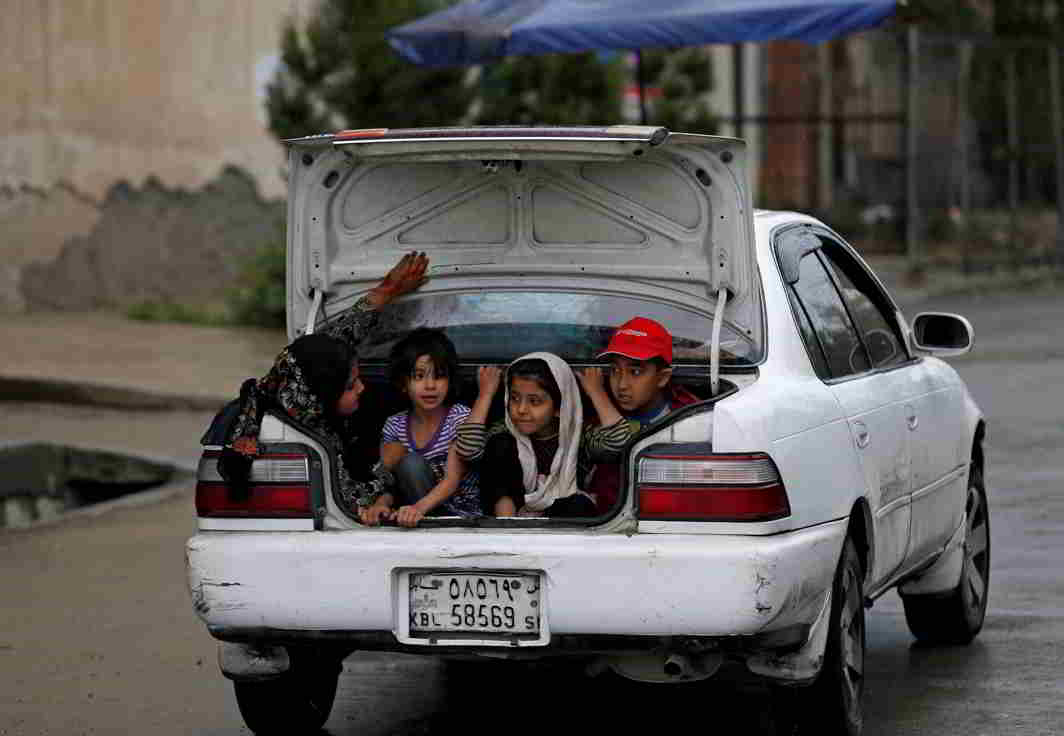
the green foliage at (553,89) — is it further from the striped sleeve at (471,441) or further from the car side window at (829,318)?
the striped sleeve at (471,441)

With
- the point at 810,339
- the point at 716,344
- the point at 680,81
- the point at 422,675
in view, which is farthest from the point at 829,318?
the point at 680,81

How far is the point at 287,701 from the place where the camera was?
607 cm

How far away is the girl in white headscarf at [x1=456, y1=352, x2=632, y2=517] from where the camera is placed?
5.85 metres

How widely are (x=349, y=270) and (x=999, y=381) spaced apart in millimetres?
10513

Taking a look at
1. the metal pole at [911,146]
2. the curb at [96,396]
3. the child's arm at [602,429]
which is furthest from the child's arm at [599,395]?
the metal pole at [911,146]

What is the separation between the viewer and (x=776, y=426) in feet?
17.9

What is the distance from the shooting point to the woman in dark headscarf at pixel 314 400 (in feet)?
18.3

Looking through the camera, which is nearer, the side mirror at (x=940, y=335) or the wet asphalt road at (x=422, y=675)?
the wet asphalt road at (x=422, y=675)

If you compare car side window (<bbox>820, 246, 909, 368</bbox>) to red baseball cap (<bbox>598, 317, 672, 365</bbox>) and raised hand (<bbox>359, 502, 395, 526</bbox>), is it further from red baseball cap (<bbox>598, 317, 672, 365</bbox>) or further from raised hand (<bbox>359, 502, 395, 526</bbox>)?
raised hand (<bbox>359, 502, 395, 526</bbox>)

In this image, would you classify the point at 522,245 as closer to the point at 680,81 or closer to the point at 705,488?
the point at 705,488

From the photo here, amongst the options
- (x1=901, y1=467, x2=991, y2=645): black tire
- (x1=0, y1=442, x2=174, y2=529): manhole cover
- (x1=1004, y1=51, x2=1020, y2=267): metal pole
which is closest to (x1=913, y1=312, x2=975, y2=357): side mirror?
(x1=901, y1=467, x2=991, y2=645): black tire

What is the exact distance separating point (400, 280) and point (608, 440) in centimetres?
87

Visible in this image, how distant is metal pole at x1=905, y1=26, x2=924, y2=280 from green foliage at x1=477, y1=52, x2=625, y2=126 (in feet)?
12.5

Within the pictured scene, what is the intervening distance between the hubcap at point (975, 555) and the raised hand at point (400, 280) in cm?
224
